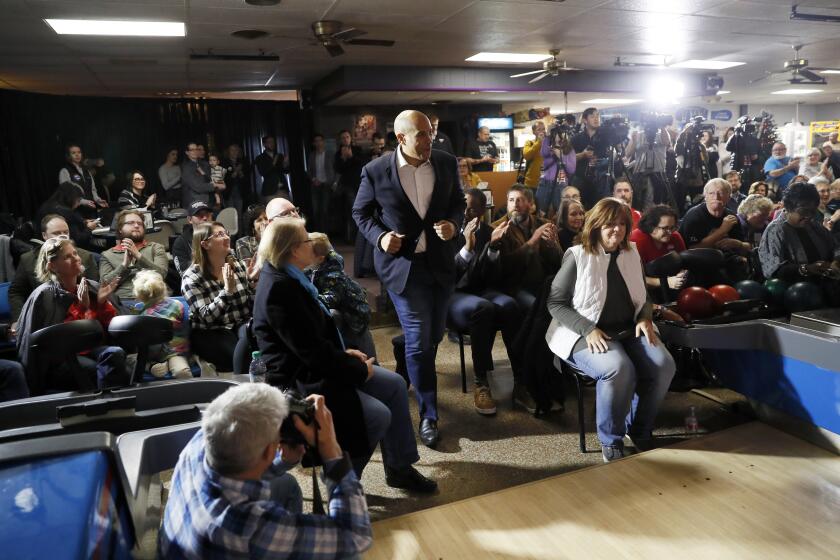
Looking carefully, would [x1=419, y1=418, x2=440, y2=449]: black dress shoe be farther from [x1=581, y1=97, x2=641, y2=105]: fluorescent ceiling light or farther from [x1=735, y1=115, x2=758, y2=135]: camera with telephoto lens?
[x1=581, y1=97, x2=641, y2=105]: fluorescent ceiling light

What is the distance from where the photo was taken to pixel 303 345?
2057mm

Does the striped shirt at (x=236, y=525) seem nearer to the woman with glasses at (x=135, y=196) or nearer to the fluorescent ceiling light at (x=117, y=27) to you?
the fluorescent ceiling light at (x=117, y=27)

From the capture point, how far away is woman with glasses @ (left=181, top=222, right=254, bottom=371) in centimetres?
298

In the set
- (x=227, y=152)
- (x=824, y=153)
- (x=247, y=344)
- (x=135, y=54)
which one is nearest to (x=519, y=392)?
(x=247, y=344)

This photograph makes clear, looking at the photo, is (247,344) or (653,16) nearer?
(247,344)

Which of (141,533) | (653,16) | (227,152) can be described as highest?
(653,16)

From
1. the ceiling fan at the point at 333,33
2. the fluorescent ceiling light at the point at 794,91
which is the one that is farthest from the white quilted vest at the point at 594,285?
the fluorescent ceiling light at the point at 794,91

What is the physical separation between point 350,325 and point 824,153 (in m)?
7.83

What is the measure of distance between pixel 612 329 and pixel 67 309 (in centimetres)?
239

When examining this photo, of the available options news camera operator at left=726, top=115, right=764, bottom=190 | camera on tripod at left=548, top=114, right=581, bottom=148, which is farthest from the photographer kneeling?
news camera operator at left=726, top=115, right=764, bottom=190

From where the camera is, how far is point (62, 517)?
107 centimetres

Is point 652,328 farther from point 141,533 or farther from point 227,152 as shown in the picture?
point 227,152

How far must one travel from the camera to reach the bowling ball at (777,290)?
3.09 meters

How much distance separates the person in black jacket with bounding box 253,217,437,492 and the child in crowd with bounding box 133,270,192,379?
0.93 metres
